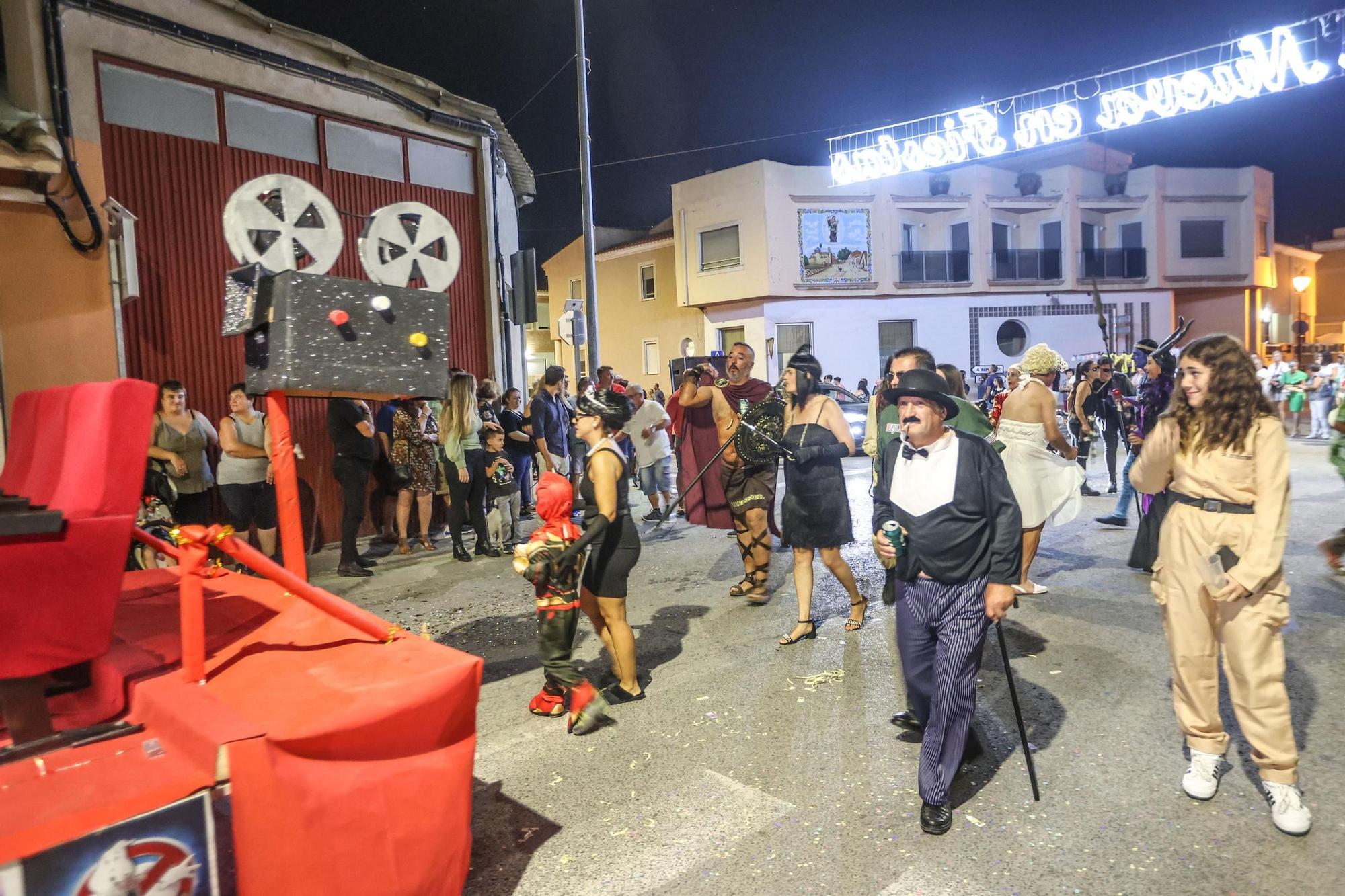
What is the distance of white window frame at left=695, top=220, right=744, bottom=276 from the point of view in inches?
1119

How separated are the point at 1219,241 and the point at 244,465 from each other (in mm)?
37323

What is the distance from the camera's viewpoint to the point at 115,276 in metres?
7.71

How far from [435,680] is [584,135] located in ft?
38.6

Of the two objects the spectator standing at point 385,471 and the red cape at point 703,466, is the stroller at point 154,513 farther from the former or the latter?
the red cape at point 703,466

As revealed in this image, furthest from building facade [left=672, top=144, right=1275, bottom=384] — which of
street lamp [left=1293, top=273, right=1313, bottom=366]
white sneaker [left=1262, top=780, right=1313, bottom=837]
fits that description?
white sneaker [left=1262, top=780, right=1313, bottom=837]

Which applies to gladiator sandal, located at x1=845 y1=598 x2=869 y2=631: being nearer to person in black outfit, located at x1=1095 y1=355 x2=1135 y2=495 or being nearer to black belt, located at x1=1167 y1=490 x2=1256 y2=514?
black belt, located at x1=1167 y1=490 x2=1256 y2=514

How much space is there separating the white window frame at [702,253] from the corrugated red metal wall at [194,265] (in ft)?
65.3

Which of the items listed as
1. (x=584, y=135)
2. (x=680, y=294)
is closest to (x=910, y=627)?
(x=584, y=135)

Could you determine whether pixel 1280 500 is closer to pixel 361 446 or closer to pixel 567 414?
pixel 361 446

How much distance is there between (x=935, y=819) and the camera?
3230 mm

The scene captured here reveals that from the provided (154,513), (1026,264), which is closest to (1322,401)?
(1026,264)

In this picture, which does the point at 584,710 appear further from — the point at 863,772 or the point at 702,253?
the point at 702,253

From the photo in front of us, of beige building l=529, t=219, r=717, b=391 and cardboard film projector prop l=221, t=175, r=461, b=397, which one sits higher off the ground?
beige building l=529, t=219, r=717, b=391

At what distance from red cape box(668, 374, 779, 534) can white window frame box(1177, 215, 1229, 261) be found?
3193cm
